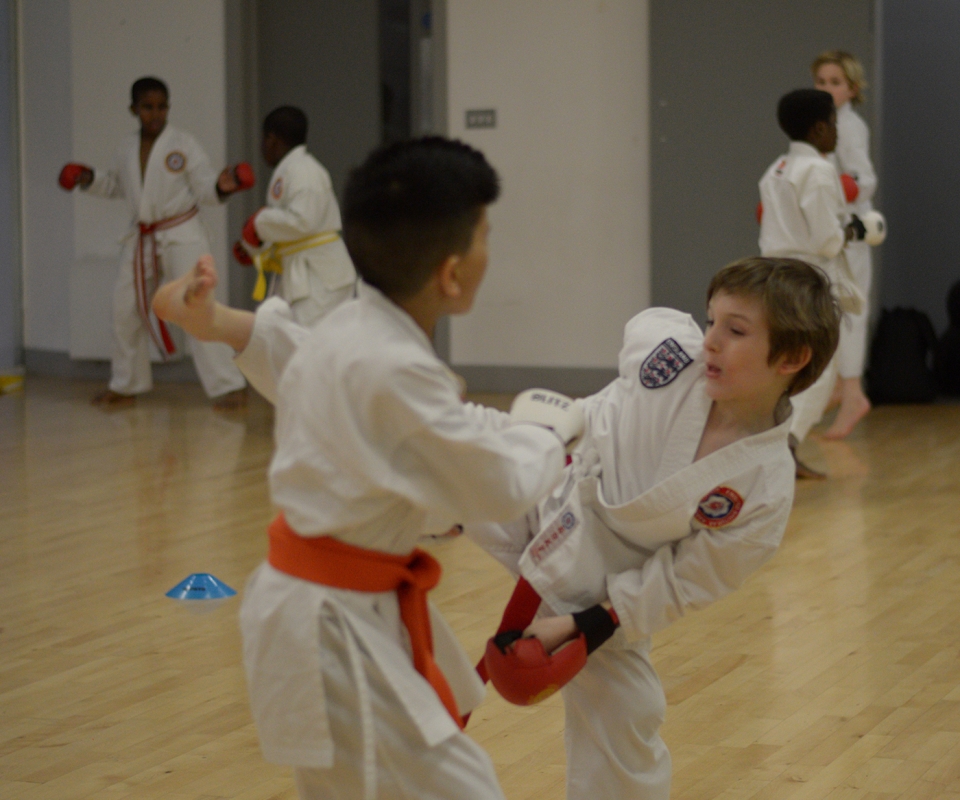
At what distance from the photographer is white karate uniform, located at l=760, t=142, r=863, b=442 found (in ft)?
15.9

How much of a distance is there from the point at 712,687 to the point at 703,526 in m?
1.07

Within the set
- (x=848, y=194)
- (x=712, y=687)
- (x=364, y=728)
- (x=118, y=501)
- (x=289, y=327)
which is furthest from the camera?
(x=848, y=194)

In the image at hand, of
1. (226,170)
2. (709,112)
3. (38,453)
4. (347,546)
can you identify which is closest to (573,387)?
(709,112)

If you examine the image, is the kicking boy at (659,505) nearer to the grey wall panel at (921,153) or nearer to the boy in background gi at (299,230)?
the boy in background gi at (299,230)

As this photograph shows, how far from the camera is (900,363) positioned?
715 centimetres

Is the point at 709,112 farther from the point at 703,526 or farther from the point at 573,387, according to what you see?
the point at 703,526

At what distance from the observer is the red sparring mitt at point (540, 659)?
5.82 feet

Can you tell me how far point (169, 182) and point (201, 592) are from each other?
159 inches

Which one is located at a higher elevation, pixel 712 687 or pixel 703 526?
pixel 703 526

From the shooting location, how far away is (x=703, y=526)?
186 cm

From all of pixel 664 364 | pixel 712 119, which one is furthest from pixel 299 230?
pixel 664 364

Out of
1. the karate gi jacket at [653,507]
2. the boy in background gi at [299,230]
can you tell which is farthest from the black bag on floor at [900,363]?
the karate gi jacket at [653,507]

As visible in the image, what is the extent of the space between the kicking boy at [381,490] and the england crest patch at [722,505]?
1.38ft

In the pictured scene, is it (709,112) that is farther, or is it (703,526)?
(709,112)
